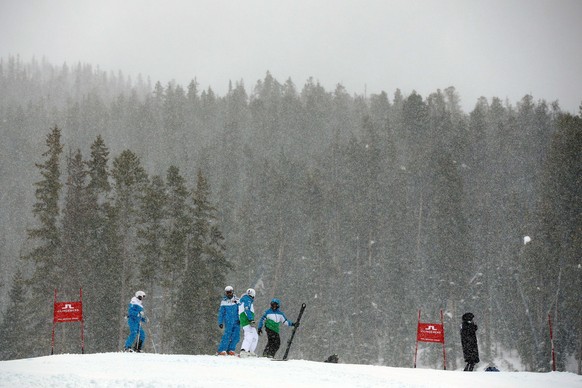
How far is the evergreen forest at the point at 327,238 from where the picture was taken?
113 ft

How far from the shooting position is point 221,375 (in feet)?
35.1

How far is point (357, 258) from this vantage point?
204ft

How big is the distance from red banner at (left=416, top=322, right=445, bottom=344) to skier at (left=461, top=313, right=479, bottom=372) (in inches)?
44.3

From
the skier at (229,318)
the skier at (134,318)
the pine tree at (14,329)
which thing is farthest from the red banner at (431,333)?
the pine tree at (14,329)

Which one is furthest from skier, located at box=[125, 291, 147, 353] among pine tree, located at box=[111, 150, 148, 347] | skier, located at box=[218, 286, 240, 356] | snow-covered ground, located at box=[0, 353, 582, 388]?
pine tree, located at box=[111, 150, 148, 347]

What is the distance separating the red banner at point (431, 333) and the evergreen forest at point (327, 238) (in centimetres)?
1836

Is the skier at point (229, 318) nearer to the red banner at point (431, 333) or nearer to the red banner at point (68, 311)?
the red banner at point (68, 311)

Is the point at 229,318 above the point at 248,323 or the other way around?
above

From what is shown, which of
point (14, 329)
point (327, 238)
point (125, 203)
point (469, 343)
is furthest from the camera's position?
point (327, 238)

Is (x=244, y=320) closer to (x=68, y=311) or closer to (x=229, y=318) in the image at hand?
(x=229, y=318)

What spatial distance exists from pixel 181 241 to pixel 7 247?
63.4 metres

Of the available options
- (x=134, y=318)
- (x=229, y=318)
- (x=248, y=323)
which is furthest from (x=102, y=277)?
(x=248, y=323)

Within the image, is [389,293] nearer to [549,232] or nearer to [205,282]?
[549,232]

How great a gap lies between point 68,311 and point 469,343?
1250 centimetres
